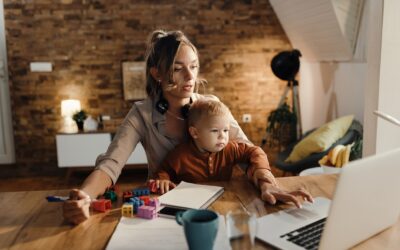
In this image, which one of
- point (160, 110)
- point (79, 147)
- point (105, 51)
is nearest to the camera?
point (160, 110)

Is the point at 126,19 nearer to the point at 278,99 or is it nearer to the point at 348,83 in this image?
the point at 278,99

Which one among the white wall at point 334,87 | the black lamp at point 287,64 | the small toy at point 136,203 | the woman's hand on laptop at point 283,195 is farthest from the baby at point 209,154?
the black lamp at point 287,64

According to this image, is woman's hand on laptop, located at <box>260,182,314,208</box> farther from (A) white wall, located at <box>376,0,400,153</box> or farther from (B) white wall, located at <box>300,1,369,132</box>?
(B) white wall, located at <box>300,1,369,132</box>

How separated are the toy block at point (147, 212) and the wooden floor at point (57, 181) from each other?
3286 millimetres

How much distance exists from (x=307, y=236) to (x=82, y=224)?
0.63 metres

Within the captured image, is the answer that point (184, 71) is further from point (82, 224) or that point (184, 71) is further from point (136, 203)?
point (82, 224)

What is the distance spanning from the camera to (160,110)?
1596mm

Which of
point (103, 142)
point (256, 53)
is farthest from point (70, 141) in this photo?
point (256, 53)

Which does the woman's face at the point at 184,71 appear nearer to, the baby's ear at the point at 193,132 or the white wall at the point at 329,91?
the baby's ear at the point at 193,132

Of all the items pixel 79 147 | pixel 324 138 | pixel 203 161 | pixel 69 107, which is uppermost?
pixel 203 161

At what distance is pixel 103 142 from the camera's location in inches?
167

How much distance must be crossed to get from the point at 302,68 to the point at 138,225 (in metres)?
4.23

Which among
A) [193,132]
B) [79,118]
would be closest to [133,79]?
[79,118]

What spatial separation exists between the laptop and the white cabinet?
11.1 feet
